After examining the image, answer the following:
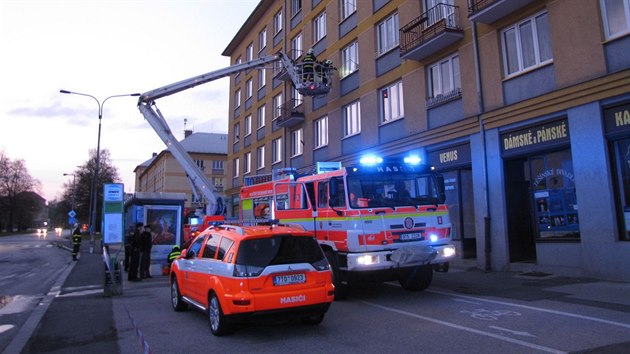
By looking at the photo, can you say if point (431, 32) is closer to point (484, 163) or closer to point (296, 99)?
point (484, 163)

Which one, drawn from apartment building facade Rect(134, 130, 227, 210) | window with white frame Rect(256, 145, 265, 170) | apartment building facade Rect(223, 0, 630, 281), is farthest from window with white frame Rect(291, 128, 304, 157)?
apartment building facade Rect(134, 130, 227, 210)

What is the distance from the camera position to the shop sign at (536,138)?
11.7 metres

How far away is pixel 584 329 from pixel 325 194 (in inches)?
202

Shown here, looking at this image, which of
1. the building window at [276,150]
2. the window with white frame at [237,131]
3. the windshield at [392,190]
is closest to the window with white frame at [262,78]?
the building window at [276,150]

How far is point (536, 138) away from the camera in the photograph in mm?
12305

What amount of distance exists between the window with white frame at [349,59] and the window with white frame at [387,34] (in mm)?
1753

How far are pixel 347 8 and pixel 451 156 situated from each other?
1083 cm

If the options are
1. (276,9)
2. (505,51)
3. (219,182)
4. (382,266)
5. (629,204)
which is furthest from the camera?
(219,182)

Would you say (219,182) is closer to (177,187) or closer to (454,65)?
(177,187)

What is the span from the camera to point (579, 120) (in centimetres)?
1109

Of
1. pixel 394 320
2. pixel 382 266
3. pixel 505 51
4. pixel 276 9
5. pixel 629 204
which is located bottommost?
pixel 394 320

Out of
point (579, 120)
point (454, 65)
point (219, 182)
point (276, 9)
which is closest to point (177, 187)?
point (219, 182)

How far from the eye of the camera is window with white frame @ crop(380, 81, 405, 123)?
699 inches

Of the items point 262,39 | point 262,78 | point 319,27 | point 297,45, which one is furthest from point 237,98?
point 319,27
